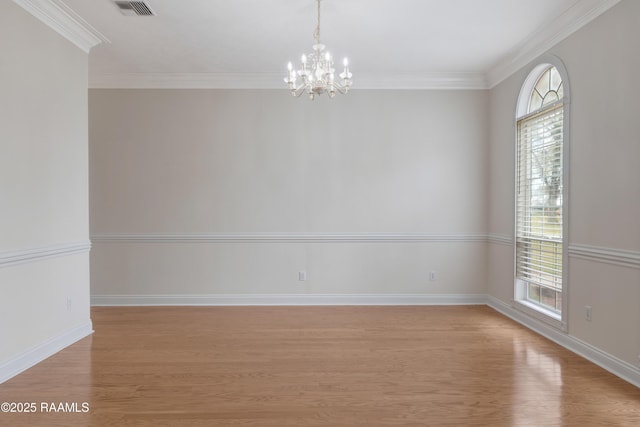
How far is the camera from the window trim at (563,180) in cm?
352

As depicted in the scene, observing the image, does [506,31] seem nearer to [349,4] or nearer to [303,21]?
[349,4]

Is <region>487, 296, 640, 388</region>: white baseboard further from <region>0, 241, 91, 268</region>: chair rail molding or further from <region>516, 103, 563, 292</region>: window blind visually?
<region>0, 241, 91, 268</region>: chair rail molding

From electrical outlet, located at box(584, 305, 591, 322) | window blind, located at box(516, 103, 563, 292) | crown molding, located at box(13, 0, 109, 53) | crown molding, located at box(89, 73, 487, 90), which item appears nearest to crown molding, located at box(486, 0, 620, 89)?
crown molding, located at box(89, 73, 487, 90)

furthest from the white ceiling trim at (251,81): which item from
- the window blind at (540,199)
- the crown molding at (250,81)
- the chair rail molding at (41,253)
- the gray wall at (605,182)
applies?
the chair rail molding at (41,253)

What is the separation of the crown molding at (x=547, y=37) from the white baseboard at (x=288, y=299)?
304 cm

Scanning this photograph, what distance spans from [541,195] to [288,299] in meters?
3.39

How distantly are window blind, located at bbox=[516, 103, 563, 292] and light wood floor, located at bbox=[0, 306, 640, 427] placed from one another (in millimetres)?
720

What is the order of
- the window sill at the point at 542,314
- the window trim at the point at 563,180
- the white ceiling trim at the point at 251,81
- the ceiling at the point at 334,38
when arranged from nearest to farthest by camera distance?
the ceiling at the point at 334,38 → the window trim at the point at 563,180 → the window sill at the point at 542,314 → the white ceiling trim at the point at 251,81

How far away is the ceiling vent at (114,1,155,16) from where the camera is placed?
3219 millimetres

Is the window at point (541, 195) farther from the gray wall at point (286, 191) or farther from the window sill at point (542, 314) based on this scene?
the gray wall at point (286, 191)

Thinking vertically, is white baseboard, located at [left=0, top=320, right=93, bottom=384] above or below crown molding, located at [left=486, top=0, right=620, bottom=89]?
below

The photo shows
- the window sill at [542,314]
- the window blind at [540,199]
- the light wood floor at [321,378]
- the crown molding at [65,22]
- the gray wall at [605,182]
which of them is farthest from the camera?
the window blind at [540,199]

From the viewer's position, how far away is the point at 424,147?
16.9 ft

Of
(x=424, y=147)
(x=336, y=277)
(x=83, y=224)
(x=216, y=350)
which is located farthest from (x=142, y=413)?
(x=424, y=147)
